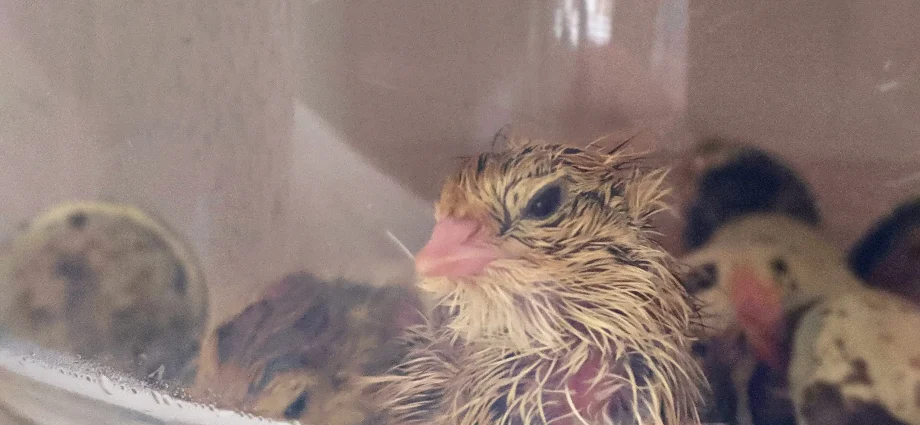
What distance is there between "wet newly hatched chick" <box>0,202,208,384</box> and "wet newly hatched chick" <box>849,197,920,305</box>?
415mm

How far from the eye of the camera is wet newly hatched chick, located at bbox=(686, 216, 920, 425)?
30cm

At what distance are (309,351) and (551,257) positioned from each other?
17 centimetres

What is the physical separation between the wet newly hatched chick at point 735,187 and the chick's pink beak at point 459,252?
143 mm

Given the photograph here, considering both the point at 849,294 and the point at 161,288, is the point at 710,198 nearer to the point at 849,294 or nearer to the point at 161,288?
the point at 849,294

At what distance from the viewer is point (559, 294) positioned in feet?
0.95

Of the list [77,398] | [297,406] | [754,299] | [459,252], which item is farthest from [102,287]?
[754,299]

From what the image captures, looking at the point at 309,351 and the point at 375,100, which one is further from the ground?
the point at 375,100

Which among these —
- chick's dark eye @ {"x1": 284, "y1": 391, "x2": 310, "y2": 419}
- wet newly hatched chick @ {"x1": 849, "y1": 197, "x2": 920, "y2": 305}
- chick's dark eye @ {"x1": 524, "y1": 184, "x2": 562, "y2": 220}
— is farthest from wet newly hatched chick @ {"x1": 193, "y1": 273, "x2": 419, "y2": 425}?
wet newly hatched chick @ {"x1": 849, "y1": 197, "x2": 920, "y2": 305}

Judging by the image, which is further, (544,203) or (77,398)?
(77,398)

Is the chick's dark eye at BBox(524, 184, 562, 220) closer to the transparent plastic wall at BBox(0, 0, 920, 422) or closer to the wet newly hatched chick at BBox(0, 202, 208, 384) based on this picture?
the transparent plastic wall at BBox(0, 0, 920, 422)

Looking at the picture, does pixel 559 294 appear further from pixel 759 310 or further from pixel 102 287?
pixel 102 287

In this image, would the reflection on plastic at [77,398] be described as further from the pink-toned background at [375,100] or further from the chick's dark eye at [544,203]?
the chick's dark eye at [544,203]

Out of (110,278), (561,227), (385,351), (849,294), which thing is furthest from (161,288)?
(849,294)

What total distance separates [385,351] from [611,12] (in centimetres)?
28
